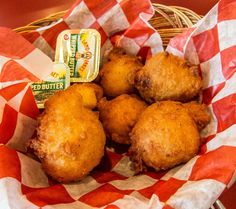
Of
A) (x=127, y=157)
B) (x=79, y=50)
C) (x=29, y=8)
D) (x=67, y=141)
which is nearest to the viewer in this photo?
(x=67, y=141)

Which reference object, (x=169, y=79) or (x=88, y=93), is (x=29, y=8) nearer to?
(x=88, y=93)

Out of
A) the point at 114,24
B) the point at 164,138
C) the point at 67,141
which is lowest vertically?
the point at 164,138

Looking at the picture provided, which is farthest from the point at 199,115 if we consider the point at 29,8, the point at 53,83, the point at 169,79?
the point at 29,8

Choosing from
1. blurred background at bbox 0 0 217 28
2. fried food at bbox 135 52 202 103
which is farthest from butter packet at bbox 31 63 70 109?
blurred background at bbox 0 0 217 28

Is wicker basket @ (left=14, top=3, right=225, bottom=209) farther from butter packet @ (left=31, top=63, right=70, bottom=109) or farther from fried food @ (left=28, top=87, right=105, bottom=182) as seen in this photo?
fried food @ (left=28, top=87, right=105, bottom=182)

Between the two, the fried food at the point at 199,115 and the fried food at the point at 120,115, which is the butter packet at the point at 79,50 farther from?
the fried food at the point at 199,115

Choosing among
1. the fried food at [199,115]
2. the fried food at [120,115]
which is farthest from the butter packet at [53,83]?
the fried food at [199,115]
